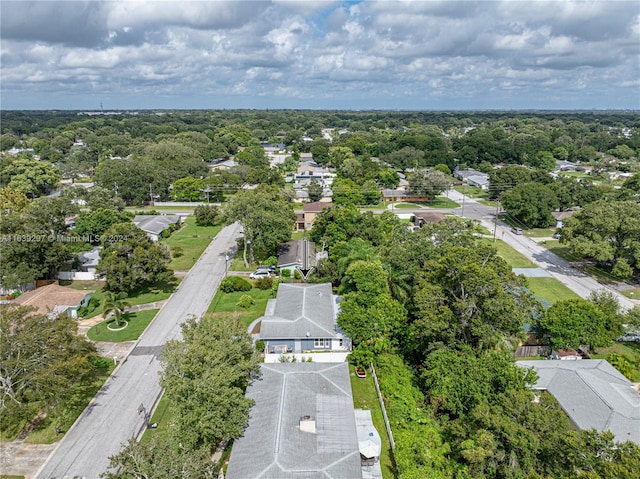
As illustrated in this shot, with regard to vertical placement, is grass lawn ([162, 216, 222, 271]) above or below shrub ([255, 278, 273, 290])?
below

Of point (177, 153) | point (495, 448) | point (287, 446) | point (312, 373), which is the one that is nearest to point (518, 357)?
point (495, 448)

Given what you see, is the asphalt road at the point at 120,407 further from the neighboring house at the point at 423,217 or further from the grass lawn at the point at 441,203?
the grass lawn at the point at 441,203

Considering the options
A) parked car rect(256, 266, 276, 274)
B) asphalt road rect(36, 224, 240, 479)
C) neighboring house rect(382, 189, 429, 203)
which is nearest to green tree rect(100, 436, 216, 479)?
asphalt road rect(36, 224, 240, 479)

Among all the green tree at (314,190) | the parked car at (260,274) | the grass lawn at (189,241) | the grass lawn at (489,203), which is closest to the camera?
the parked car at (260,274)

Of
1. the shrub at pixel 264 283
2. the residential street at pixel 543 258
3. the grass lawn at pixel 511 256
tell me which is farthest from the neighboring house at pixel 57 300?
the residential street at pixel 543 258

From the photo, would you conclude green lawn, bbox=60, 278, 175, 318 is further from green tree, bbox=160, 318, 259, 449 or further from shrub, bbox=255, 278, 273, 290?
green tree, bbox=160, 318, 259, 449

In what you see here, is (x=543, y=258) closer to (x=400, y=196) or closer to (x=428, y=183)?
(x=428, y=183)
